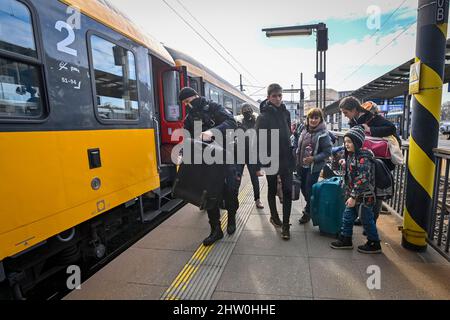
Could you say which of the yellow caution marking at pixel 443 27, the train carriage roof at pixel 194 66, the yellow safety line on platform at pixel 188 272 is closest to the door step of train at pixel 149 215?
the yellow safety line on platform at pixel 188 272

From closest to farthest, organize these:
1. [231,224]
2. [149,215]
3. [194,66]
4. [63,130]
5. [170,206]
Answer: [63,130] → [231,224] → [149,215] → [170,206] → [194,66]

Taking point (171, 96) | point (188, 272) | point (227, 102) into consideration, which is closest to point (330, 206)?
point (188, 272)

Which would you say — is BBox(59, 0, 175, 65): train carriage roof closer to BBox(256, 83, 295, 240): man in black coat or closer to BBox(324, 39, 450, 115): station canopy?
BBox(256, 83, 295, 240): man in black coat

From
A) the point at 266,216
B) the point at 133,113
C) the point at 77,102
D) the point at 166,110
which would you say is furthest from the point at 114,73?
the point at 266,216

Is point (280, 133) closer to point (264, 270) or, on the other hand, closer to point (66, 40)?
point (264, 270)

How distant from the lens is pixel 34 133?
2.12 meters

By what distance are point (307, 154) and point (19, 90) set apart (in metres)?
3.41

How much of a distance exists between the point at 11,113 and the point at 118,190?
4.58 feet

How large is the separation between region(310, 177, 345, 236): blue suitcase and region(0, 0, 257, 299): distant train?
2.43 m

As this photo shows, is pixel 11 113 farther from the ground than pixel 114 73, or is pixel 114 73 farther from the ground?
pixel 114 73

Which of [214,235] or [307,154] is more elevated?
[307,154]

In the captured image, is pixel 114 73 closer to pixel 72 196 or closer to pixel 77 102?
pixel 77 102

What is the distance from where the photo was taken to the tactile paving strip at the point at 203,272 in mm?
2482

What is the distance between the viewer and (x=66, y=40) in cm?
250
